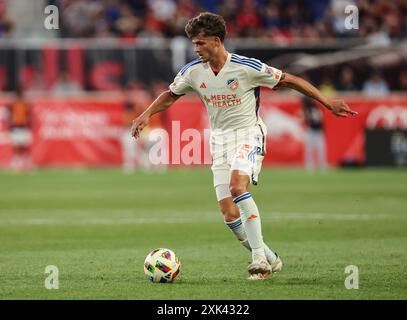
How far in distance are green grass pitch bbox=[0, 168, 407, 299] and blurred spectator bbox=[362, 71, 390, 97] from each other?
14.2ft

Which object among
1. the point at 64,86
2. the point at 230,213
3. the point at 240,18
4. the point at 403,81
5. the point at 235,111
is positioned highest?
the point at 240,18

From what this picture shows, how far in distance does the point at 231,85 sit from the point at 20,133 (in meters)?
16.2

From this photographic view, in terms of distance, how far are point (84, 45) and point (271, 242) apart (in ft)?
49.7

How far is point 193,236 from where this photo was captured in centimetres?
1245

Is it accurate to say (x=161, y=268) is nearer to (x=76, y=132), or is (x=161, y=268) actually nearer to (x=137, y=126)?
(x=137, y=126)

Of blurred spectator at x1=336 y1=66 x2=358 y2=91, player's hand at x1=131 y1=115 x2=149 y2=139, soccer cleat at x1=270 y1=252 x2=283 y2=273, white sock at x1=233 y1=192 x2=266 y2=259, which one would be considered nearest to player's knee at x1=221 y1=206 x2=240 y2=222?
white sock at x1=233 y1=192 x2=266 y2=259

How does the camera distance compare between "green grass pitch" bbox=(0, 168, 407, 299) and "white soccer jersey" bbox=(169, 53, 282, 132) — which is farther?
"white soccer jersey" bbox=(169, 53, 282, 132)

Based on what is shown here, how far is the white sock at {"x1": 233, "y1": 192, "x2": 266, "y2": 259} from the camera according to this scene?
28.5ft

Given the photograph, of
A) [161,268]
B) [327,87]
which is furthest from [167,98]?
[327,87]

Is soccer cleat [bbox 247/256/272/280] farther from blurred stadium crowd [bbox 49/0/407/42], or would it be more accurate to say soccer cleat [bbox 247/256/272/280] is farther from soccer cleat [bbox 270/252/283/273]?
blurred stadium crowd [bbox 49/0/407/42]

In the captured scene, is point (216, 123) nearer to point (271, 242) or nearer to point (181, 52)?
point (271, 242)

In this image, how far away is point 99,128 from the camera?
25.5 metres

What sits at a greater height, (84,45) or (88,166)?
(84,45)
